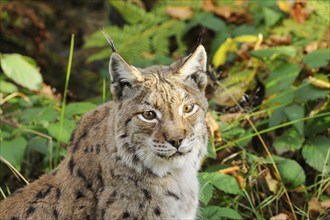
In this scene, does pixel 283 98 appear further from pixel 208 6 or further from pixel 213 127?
pixel 208 6

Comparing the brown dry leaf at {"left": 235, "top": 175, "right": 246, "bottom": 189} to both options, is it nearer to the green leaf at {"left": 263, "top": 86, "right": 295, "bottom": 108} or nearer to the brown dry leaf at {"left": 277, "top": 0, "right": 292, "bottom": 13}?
the green leaf at {"left": 263, "top": 86, "right": 295, "bottom": 108}

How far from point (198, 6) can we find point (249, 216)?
266 centimetres

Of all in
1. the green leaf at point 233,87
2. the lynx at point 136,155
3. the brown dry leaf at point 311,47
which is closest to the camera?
the lynx at point 136,155

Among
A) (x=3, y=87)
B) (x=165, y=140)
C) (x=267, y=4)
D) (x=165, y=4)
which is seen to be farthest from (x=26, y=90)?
(x=165, y=140)

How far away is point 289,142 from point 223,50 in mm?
1285

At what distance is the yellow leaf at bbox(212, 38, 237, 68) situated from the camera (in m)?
6.91

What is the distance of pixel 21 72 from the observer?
6289 millimetres

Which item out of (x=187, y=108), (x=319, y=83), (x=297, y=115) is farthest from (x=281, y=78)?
(x=187, y=108)

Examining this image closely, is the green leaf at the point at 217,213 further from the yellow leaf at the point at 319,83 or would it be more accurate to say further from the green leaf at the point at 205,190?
the yellow leaf at the point at 319,83

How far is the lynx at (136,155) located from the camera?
14.7 ft

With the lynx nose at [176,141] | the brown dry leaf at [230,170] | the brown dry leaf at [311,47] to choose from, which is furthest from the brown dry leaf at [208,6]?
the lynx nose at [176,141]

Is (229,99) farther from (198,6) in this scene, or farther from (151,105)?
(151,105)

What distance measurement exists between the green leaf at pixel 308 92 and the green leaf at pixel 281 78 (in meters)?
0.13

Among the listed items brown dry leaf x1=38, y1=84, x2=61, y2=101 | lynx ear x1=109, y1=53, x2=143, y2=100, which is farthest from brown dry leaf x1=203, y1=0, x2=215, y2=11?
lynx ear x1=109, y1=53, x2=143, y2=100
